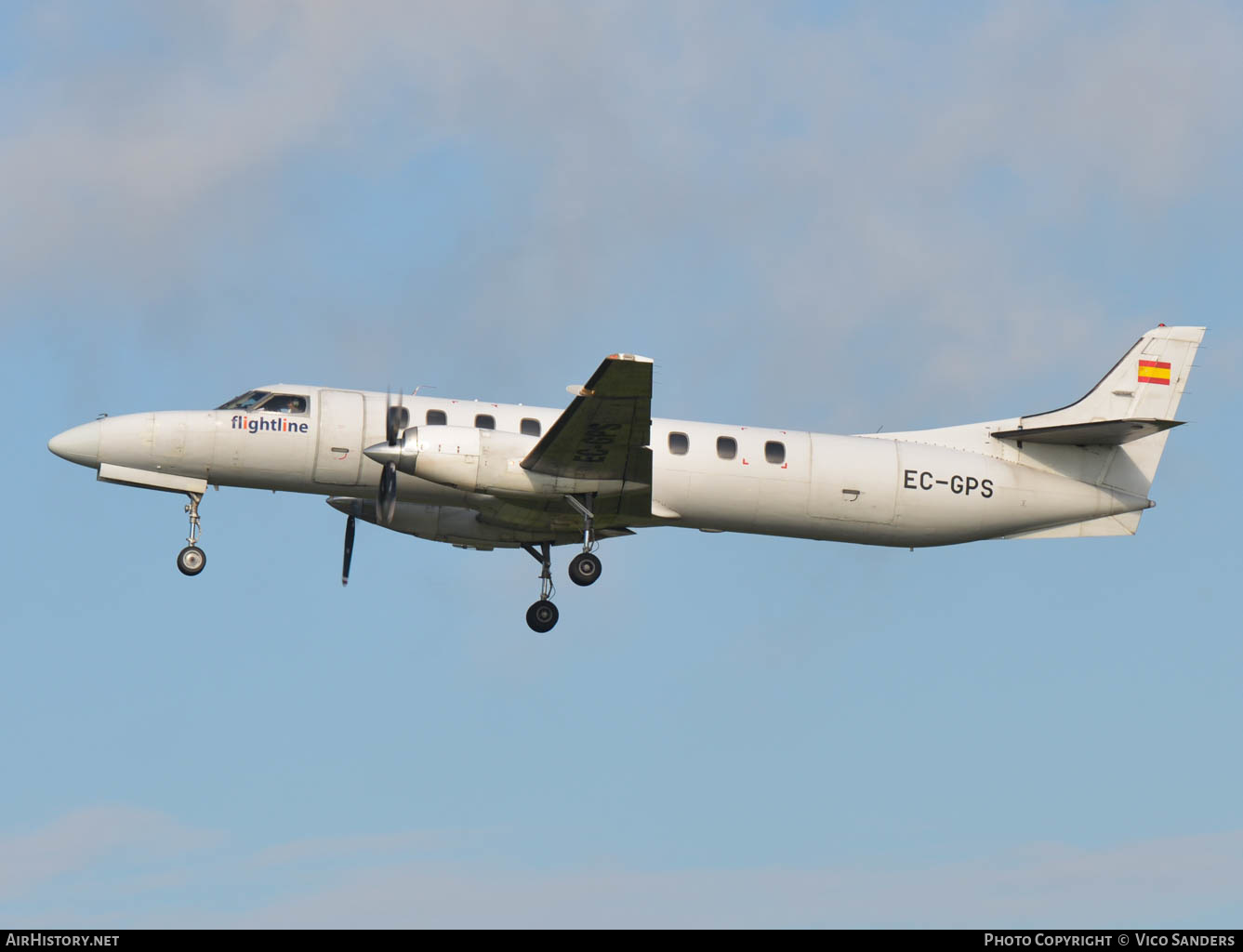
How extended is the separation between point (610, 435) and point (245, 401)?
23.3 ft

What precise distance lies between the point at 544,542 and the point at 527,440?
396 cm

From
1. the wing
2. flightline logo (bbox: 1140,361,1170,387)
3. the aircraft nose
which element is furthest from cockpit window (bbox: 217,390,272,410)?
flightline logo (bbox: 1140,361,1170,387)

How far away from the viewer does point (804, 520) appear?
3045 cm

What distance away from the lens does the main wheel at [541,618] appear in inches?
1196

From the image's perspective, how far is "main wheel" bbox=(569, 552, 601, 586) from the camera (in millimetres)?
28969

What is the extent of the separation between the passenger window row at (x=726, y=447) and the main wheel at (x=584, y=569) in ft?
8.09

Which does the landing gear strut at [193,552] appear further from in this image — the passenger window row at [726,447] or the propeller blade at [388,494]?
the passenger window row at [726,447]

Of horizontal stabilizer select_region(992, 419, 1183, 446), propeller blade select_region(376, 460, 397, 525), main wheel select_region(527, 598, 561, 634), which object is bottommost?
main wheel select_region(527, 598, 561, 634)

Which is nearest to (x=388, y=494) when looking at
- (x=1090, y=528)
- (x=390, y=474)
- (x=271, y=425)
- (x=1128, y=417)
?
(x=390, y=474)

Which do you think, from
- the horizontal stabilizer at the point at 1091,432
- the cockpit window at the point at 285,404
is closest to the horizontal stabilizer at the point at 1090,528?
the horizontal stabilizer at the point at 1091,432

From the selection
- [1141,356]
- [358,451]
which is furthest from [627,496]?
[1141,356]

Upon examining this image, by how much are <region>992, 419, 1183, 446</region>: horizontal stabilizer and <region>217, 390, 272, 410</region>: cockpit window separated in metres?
14.3

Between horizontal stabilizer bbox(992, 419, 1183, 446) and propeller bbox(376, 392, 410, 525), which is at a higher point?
horizontal stabilizer bbox(992, 419, 1183, 446)

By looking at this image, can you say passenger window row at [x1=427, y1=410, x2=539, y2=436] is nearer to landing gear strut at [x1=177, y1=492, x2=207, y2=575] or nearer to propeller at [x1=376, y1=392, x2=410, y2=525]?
propeller at [x1=376, y1=392, x2=410, y2=525]
